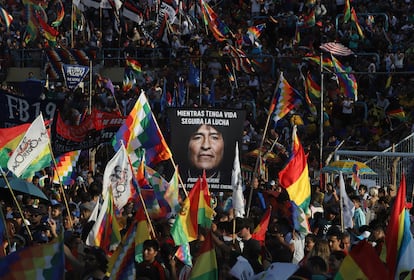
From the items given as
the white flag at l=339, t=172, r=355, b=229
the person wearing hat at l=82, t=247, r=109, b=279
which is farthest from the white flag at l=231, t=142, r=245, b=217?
the person wearing hat at l=82, t=247, r=109, b=279

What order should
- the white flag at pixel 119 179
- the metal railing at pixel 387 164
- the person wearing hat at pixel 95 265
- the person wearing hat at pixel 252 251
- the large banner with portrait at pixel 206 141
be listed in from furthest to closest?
the metal railing at pixel 387 164, the large banner with portrait at pixel 206 141, the white flag at pixel 119 179, the person wearing hat at pixel 252 251, the person wearing hat at pixel 95 265

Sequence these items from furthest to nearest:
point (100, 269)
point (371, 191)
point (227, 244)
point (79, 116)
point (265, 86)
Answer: point (265, 86) → point (79, 116) → point (371, 191) → point (227, 244) → point (100, 269)

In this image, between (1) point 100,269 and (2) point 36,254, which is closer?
(2) point 36,254

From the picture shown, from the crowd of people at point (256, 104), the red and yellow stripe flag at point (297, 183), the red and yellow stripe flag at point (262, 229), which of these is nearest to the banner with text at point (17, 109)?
the crowd of people at point (256, 104)

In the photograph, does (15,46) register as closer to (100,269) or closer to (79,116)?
(79,116)

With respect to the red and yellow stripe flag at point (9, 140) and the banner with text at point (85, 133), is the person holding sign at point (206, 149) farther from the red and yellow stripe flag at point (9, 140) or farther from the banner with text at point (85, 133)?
the red and yellow stripe flag at point (9, 140)

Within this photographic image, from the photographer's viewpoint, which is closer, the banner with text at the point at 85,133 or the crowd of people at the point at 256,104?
the crowd of people at the point at 256,104

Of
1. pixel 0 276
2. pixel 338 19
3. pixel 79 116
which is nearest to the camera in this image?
pixel 0 276

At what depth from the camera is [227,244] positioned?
13.1 m

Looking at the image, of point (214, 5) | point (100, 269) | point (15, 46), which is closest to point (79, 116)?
point (15, 46)

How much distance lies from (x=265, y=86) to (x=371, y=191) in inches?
326

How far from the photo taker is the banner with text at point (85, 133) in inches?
781

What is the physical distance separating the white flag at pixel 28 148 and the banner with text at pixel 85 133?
233 centimetres

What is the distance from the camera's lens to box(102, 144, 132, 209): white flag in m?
16.6
